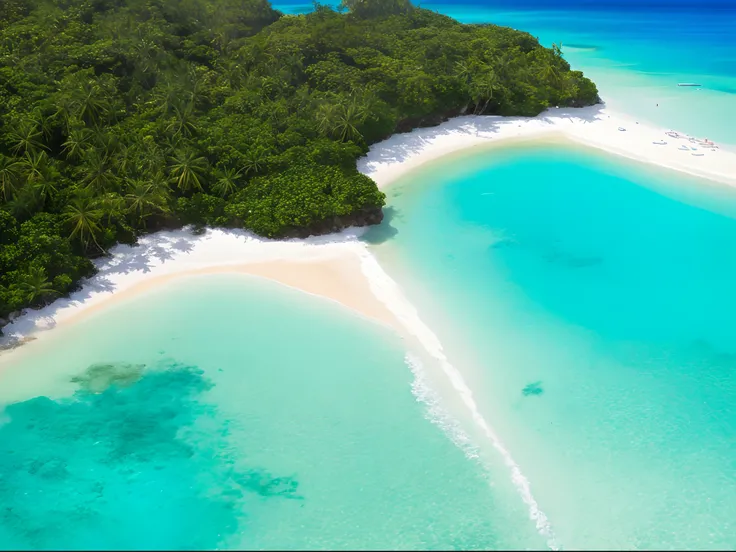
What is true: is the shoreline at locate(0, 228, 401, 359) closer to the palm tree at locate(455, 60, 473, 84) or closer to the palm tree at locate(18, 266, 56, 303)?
the palm tree at locate(18, 266, 56, 303)

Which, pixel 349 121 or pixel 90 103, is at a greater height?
pixel 90 103

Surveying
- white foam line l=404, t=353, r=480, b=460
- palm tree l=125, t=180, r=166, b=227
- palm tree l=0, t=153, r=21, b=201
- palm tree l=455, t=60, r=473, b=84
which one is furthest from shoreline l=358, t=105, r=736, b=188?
palm tree l=0, t=153, r=21, b=201

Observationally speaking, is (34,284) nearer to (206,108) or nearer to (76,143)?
(76,143)

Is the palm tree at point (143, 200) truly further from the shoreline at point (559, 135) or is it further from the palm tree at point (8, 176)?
the shoreline at point (559, 135)

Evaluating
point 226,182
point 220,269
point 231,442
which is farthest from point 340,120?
point 231,442

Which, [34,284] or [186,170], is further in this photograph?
[186,170]

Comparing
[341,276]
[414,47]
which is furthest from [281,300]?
[414,47]

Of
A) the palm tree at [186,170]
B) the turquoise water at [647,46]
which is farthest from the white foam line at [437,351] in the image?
the turquoise water at [647,46]
